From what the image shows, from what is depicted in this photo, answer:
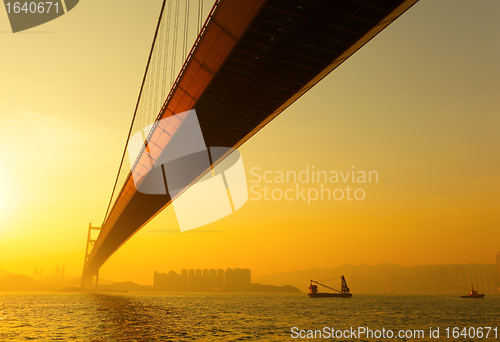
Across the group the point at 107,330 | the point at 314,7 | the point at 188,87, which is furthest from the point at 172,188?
the point at 314,7

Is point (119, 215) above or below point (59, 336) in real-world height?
above

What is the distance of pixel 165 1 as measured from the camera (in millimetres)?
27547

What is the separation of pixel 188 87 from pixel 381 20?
9685 millimetres

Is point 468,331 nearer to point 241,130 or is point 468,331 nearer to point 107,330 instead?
point 241,130

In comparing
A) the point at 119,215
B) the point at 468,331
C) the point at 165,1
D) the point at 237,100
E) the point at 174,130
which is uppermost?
the point at 165,1

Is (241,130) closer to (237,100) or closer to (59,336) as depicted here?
(237,100)

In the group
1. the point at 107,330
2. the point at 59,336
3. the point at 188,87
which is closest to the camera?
the point at 188,87

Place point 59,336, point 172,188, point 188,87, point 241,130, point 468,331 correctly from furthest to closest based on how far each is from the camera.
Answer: point 172,188, point 468,331, point 241,130, point 59,336, point 188,87

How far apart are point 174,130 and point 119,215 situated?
25.4 meters

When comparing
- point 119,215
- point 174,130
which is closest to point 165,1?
point 174,130

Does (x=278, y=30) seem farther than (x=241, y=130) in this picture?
No

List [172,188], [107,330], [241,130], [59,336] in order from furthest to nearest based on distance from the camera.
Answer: [172,188], [241,130], [107,330], [59,336]

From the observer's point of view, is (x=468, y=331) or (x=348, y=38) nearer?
(x=348, y=38)

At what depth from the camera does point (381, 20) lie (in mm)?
15086
